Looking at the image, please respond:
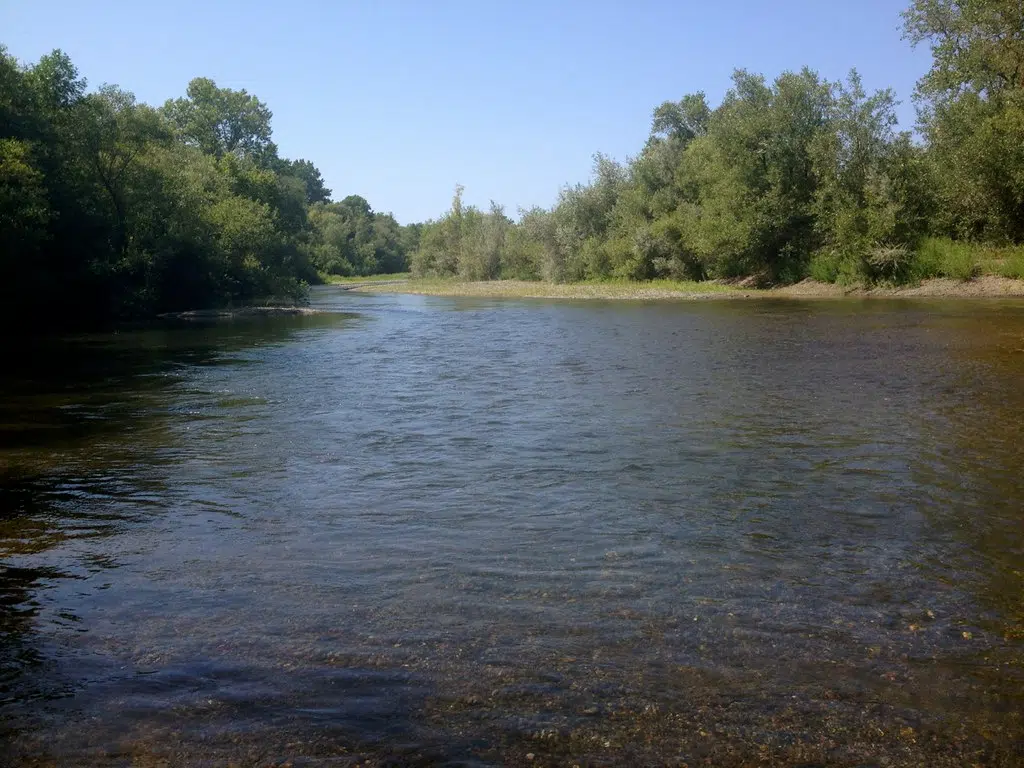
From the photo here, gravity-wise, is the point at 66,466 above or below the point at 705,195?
below

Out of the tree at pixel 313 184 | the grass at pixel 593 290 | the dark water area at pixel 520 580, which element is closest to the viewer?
the dark water area at pixel 520 580

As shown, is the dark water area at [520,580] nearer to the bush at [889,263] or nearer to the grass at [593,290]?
the bush at [889,263]

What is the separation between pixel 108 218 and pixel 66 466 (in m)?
34.1

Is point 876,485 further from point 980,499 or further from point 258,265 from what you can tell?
point 258,265

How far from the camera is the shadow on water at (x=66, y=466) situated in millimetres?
6559

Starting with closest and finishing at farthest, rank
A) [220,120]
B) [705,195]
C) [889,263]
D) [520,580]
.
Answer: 1. [520,580]
2. [889,263]
3. [705,195]
4. [220,120]

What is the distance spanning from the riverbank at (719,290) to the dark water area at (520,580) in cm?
3206

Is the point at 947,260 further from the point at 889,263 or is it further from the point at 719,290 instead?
the point at 719,290

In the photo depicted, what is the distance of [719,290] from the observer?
6000 cm

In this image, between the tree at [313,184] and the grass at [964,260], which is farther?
the tree at [313,184]

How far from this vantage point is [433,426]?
14703 millimetres

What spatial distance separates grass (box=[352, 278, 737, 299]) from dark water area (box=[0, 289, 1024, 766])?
43420mm

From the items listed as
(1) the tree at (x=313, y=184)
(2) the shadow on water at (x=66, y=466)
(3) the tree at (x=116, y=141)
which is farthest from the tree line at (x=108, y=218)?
(1) the tree at (x=313, y=184)

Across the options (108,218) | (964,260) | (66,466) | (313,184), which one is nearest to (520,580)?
(66,466)
